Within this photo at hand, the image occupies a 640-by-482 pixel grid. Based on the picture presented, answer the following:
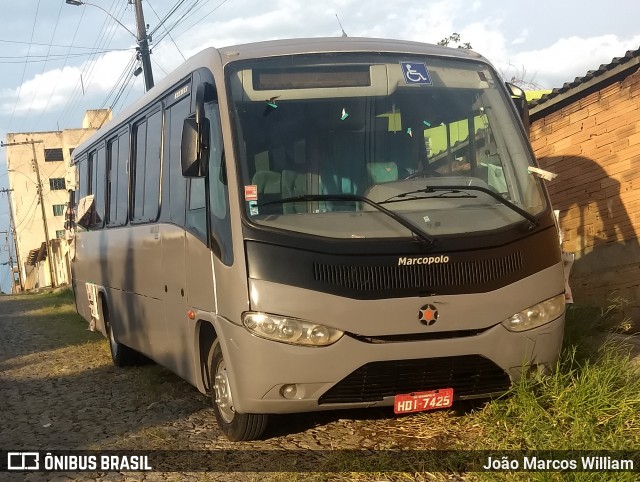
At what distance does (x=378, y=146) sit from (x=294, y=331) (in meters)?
1.51

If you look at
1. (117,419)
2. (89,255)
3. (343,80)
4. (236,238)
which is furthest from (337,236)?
(89,255)

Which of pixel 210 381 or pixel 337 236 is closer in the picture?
pixel 337 236

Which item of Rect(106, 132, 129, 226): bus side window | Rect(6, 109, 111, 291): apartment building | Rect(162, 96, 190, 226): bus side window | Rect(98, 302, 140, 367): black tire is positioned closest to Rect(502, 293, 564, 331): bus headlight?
Rect(162, 96, 190, 226): bus side window

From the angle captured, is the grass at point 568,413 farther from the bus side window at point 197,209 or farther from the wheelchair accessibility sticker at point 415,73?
the bus side window at point 197,209

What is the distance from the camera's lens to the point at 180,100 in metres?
6.33

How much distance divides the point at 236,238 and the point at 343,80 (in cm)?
146

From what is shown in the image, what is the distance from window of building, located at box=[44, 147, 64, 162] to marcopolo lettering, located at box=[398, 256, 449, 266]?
215 ft

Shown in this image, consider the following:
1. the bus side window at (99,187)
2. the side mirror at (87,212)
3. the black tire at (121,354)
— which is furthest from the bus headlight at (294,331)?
the side mirror at (87,212)

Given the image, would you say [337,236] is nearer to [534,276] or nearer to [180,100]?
[534,276]

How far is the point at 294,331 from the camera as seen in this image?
4.61m

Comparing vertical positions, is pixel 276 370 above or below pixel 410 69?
below

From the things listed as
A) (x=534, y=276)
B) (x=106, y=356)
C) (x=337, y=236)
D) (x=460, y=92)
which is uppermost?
(x=460, y=92)

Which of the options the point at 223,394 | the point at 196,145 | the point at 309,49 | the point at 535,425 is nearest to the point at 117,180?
the point at 196,145

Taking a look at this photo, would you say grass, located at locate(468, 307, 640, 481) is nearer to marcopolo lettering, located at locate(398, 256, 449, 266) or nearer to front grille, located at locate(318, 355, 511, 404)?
front grille, located at locate(318, 355, 511, 404)
